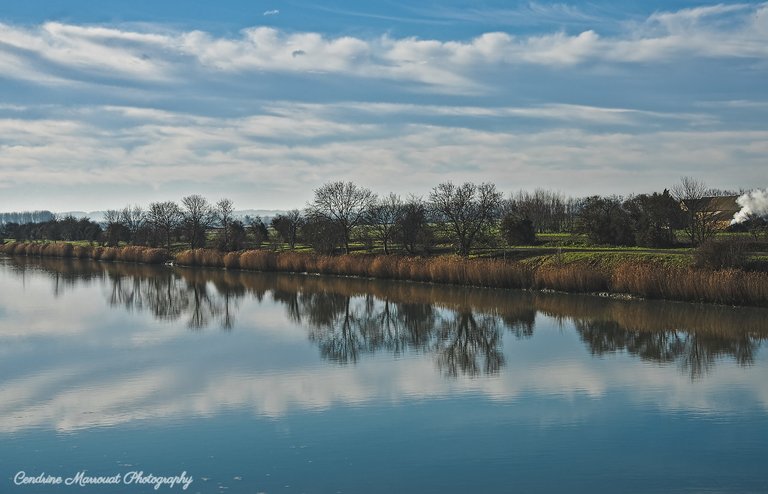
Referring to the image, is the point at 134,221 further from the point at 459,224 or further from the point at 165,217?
the point at 459,224

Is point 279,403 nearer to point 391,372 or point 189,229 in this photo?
point 391,372

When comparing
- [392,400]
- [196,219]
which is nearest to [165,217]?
[196,219]

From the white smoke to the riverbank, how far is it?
1795 cm

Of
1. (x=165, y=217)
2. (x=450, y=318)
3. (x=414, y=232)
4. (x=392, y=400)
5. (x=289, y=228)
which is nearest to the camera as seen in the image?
(x=392, y=400)

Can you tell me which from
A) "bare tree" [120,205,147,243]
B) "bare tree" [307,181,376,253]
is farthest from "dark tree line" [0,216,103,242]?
"bare tree" [307,181,376,253]

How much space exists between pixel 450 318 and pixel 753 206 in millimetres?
30298

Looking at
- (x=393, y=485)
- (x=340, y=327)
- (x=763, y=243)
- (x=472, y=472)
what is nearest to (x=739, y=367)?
(x=472, y=472)

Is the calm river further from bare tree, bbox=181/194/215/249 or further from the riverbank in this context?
bare tree, bbox=181/194/215/249

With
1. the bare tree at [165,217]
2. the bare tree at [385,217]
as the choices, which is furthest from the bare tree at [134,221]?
the bare tree at [385,217]

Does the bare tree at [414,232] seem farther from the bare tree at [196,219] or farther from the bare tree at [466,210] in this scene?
the bare tree at [196,219]

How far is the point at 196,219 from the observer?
6388 cm

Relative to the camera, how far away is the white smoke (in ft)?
148

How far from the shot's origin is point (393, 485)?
971 cm

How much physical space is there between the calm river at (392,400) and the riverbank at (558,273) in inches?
38.8
